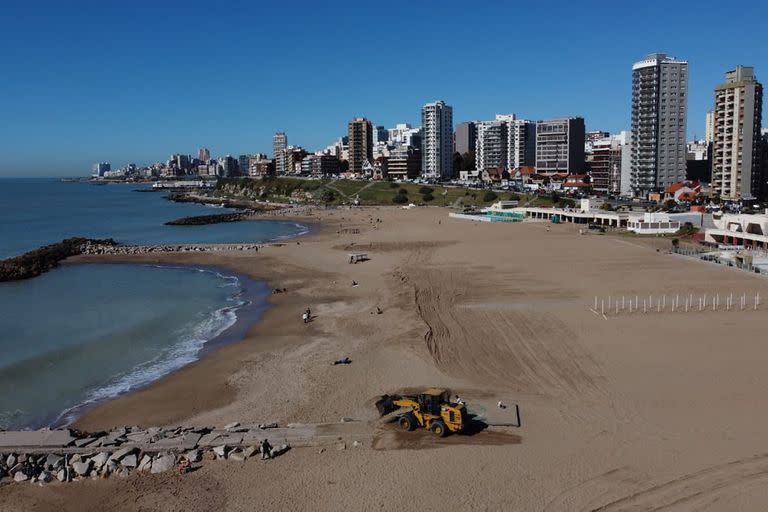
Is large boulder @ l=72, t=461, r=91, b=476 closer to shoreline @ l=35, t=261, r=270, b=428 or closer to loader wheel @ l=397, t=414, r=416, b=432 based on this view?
shoreline @ l=35, t=261, r=270, b=428

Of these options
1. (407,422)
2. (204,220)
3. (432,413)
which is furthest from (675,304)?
(204,220)

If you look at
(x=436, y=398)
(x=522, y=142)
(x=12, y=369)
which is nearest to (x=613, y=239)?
(x=436, y=398)

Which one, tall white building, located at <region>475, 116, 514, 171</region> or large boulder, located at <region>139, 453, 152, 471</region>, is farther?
tall white building, located at <region>475, 116, 514, 171</region>

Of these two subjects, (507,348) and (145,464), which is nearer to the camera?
(145,464)

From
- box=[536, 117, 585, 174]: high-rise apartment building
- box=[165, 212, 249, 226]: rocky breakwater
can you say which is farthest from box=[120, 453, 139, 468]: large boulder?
box=[536, 117, 585, 174]: high-rise apartment building

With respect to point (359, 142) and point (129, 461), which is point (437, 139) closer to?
point (359, 142)

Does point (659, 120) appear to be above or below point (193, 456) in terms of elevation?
above
